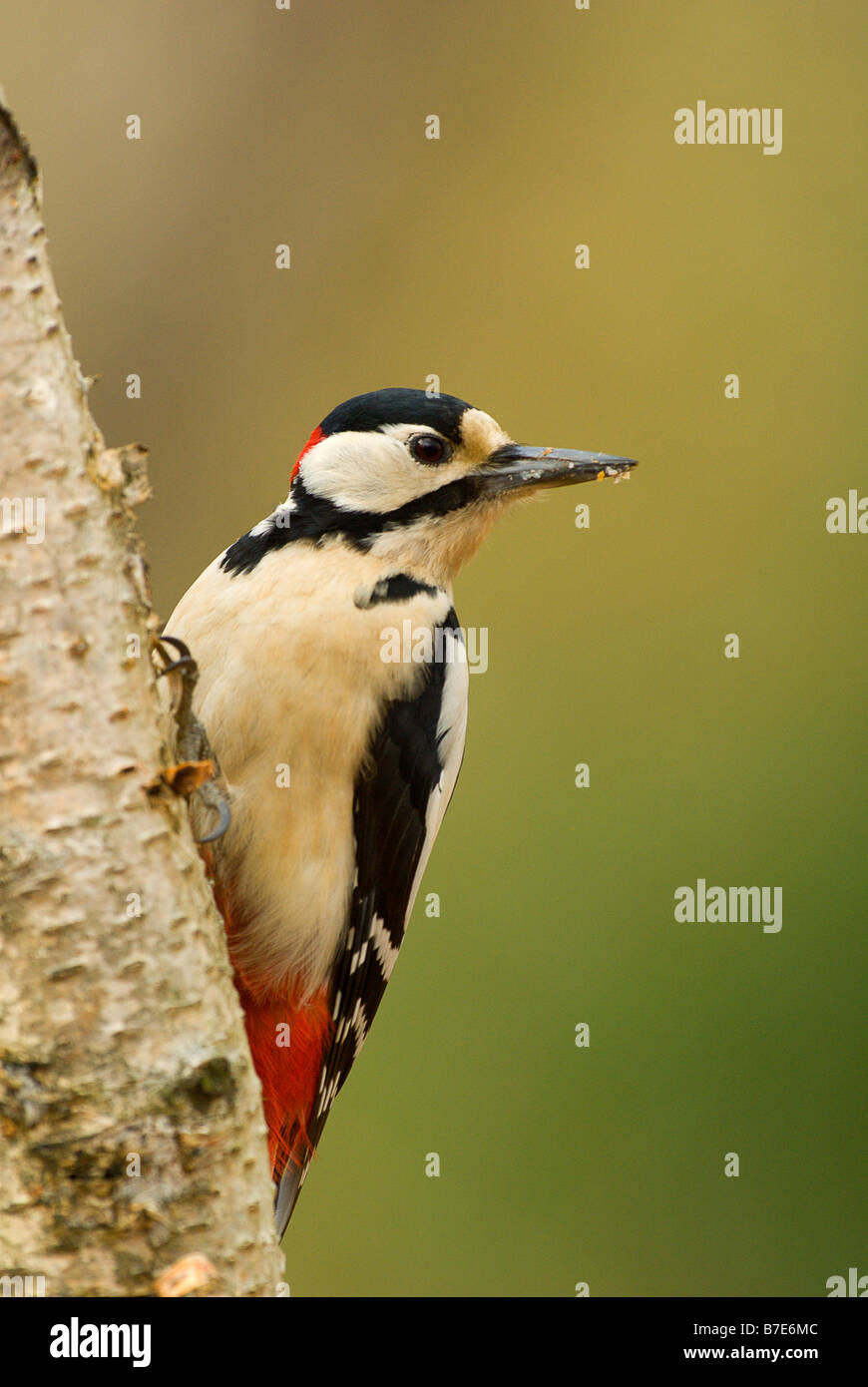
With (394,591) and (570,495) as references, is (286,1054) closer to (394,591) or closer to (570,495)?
(394,591)

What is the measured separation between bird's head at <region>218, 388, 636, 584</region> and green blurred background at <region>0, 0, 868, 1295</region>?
2.18m

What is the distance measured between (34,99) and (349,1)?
3.53ft

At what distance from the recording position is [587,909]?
14.0 ft

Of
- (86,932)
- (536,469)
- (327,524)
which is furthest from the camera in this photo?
(536,469)

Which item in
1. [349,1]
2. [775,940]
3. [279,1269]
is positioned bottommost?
[775,940]

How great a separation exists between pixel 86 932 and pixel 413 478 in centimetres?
107

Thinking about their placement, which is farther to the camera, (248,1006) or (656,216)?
(656,216)

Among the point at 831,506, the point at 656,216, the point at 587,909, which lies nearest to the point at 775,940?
the point at 587,909

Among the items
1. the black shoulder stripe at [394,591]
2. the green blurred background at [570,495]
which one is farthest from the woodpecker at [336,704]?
the green blurred background at [570,495]

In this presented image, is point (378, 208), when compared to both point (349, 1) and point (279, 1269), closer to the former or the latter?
point (349, 1)

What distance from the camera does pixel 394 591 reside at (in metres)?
2.04

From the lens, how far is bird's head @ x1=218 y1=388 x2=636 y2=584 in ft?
6.88

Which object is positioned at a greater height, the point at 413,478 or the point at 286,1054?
the point at 413,478

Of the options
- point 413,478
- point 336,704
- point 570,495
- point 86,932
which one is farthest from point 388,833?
point 570,495
